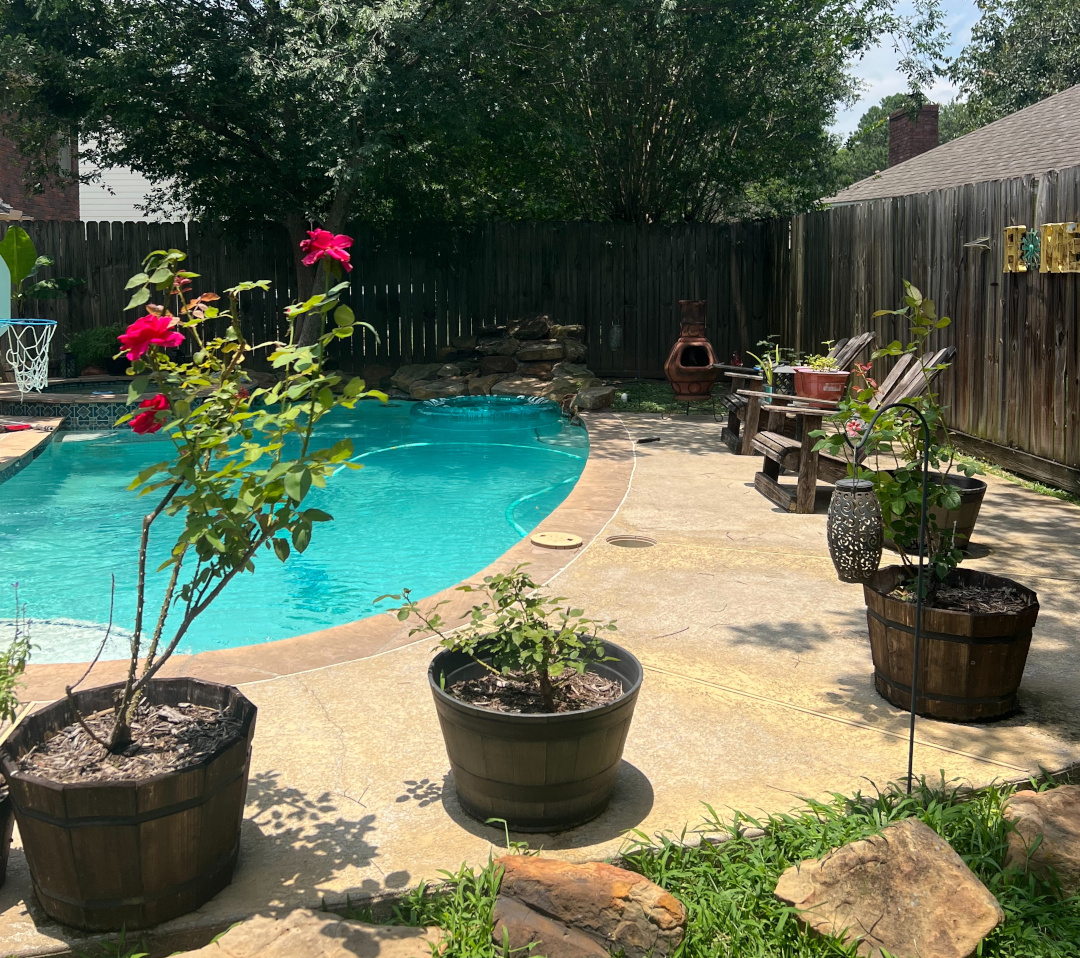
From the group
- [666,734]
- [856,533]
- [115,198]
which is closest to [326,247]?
[666,734]

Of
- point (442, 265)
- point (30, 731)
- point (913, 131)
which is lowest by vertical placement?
point (30, 731)

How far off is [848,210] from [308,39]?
5.75m

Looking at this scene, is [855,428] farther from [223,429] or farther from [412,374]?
[412,374]

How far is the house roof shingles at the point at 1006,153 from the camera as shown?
1216cm

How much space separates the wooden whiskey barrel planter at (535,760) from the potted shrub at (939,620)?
994mm

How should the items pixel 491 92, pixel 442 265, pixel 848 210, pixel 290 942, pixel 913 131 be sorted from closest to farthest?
pixel 290 942
pixel 848 210
pixel 491 92
pixel 442 265
pixel 913 131

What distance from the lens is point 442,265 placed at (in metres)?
13.8

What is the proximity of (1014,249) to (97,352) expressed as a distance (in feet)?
31.6

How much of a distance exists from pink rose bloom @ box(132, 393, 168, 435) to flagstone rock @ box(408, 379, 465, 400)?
961 centimetres

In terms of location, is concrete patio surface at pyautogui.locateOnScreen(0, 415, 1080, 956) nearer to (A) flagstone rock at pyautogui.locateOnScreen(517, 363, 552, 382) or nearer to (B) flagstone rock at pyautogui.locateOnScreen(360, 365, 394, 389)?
(A) flagstone rock at pyautogui.locateOnScreen(517, 363, 552, 382)

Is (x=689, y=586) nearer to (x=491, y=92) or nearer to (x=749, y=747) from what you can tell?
(x=749, y=747)

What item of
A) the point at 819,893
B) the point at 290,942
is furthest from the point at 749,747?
the point at 290,942

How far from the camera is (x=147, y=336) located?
2.21 meters

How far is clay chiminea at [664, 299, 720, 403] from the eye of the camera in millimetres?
10898
